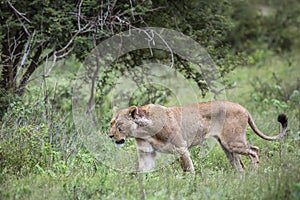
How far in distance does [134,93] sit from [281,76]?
6.09 m

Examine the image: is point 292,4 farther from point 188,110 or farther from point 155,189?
point 155,189

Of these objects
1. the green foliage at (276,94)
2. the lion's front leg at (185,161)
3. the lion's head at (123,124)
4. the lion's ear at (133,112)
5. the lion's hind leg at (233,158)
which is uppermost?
the lion's ear at (133,112)

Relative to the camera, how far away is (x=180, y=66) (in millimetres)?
10281

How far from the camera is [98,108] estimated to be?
11023 millimetres

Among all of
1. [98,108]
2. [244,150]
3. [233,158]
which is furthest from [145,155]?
[98,108]

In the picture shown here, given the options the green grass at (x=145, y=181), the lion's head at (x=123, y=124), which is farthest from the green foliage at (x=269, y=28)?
the lion's head at (x=123, y=124)

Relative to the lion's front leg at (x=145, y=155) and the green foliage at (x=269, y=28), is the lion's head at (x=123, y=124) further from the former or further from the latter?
the green foliage at (x=269, y=28)

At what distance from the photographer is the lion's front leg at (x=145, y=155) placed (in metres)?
7.63

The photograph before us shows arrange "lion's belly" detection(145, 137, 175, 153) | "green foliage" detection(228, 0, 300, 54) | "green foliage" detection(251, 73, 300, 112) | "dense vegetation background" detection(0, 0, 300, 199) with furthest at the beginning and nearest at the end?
1. "green foliage" detection(228, 0, 300, 54)
2. "green foliage" detection(251, 73, 300, 112)
3. "lion's belly" detection(145, 137, 175, 153)
4. "dense vegetation background" detection(0, 0, 300, 199)

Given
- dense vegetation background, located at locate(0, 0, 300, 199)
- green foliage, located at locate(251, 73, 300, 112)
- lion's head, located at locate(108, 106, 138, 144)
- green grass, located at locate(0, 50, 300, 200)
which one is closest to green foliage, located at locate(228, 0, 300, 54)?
green foliage, located at locate(251, 73, 300, 112)

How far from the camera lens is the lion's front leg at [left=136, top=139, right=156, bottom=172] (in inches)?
300

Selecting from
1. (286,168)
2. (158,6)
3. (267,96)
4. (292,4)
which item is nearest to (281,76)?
(267,96)

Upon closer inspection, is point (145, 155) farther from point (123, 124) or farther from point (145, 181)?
point (145, 181)

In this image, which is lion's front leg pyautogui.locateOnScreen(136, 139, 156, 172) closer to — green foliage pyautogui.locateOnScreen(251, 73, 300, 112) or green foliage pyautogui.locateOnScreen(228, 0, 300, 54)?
green foliage pyautogui.locateOnScreen(251, 73, 300, 112)
